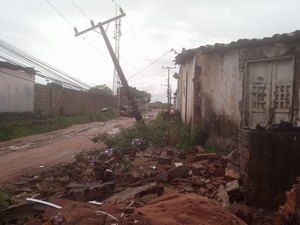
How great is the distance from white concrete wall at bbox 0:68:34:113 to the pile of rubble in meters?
12.6

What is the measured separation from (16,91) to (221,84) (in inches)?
623

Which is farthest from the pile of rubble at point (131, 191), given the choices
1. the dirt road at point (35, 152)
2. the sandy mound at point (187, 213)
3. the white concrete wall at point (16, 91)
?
the white concrete wall at point (16, 91)

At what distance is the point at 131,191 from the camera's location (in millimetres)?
6727

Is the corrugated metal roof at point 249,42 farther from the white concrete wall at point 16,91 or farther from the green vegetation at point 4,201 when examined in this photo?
the white concrete wall at point 16,91

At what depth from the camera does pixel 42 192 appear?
737cm

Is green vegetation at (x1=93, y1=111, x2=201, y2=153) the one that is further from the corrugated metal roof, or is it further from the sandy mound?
the sandy mound

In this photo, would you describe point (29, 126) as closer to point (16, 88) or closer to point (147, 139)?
point (16, 88)

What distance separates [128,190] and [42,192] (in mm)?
1784

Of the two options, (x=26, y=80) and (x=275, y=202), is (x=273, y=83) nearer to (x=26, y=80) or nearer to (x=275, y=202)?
(x=275, y=202)

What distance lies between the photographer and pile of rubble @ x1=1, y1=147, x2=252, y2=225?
4.65 meters

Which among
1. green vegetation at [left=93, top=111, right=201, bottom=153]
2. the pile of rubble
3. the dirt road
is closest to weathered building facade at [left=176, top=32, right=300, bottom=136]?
green vegetation at [left=93, top=111, right=201, bottom=153]

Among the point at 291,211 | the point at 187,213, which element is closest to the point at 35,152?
the point at 187,213

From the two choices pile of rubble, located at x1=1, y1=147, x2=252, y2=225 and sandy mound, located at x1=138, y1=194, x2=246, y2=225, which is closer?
sandy mound, located at x1=138, y1=194, x2=246, y2=225

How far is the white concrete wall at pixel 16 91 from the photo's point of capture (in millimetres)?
22062
